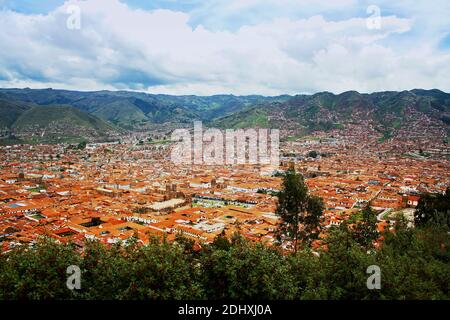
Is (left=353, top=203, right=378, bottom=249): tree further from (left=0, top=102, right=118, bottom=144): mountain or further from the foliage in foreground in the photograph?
(left=0, top=102, right=118, bottom=144): mountain

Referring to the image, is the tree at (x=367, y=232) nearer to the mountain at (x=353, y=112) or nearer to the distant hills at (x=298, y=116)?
the distant hills at (x=298, y=116)

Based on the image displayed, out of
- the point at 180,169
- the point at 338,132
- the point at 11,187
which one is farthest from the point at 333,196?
the point at 338,132

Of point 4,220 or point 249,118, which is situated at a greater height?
point 249,118

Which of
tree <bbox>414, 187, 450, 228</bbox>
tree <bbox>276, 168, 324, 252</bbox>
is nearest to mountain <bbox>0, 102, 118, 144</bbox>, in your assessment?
tree <bbox>276, 168, 324, 252</bbox>

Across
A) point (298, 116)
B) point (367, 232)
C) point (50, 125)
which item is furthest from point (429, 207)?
point (298, 116)

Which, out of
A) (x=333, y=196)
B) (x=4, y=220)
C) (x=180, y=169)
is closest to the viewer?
(x=4, y=220)
